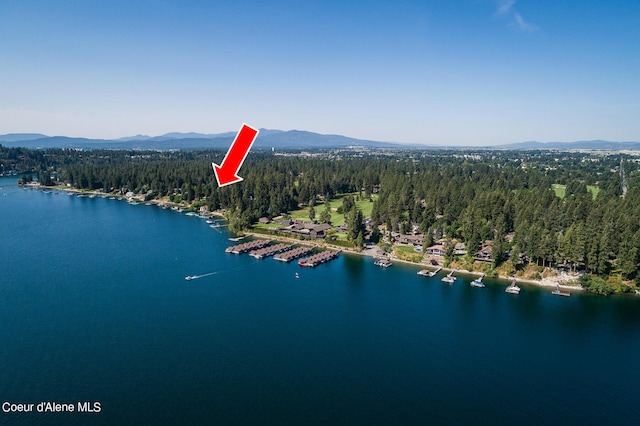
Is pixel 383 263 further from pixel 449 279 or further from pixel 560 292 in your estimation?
pixel 560 292

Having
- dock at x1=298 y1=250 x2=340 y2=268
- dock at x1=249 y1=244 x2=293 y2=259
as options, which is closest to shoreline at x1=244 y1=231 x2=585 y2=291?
dock at x1=298 y1=250 x2=340 y2=268

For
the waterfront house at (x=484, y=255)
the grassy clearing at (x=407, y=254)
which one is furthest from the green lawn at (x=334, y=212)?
the waterfront house at (x=484, y=255)

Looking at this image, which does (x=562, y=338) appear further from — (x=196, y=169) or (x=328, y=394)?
(x=196, y=169)

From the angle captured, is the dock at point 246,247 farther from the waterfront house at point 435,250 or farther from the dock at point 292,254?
the waterfront house at point 435,250

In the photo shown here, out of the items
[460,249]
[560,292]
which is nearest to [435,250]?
[460,249]

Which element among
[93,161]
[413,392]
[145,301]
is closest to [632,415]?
[413,392]

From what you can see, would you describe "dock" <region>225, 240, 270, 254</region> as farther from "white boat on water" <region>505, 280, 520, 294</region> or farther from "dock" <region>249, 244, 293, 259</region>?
"white boat on water" <region>505, 280, 520, 294</region>
